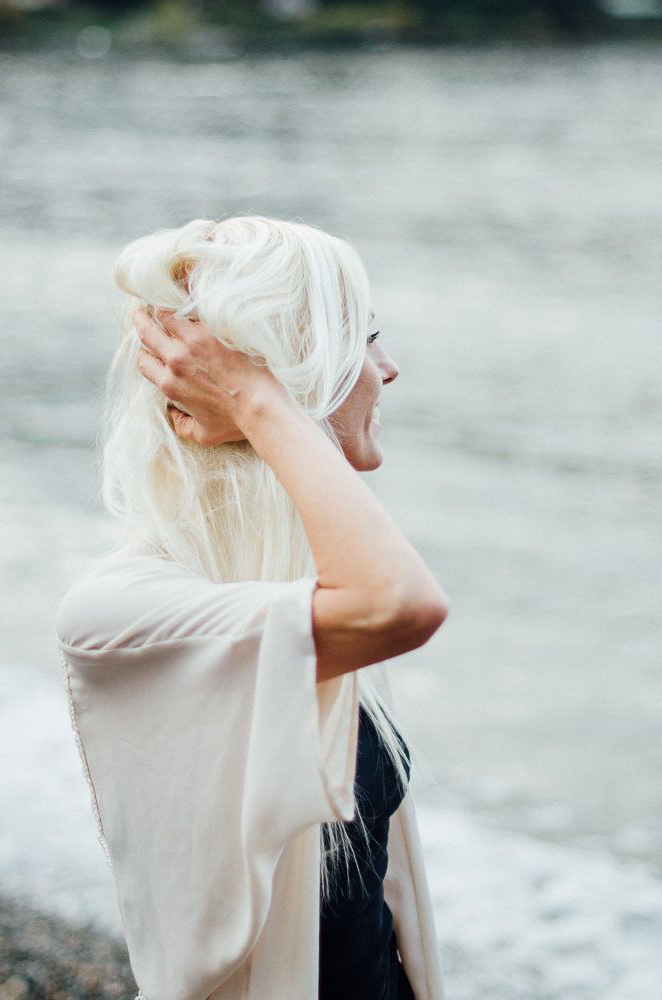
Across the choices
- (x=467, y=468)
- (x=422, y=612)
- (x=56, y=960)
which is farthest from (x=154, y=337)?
(x=467, y=468)

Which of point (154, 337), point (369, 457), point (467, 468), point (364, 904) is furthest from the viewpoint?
point (467, 468)

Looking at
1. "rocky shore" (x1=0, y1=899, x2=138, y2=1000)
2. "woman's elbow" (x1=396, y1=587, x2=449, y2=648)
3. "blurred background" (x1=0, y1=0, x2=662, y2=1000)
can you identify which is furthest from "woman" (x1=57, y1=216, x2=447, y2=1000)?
"rocky shore" (x1=0, y1=899, x2=138, y2=1000)

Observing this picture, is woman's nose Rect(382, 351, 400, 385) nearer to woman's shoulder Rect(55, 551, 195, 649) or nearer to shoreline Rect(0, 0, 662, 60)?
woman's shoulder Rect(55, 551, 195, 649)

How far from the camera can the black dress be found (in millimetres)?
2057

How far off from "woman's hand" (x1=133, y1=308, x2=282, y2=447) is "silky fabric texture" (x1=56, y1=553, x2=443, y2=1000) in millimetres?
233

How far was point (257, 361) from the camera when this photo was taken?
1875 millimetres

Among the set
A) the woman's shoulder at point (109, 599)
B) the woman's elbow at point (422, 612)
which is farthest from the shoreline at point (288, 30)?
the woman's elbow at point (422, 612)

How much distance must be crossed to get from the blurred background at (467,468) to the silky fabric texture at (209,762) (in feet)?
2.72

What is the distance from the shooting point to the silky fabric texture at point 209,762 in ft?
5.49

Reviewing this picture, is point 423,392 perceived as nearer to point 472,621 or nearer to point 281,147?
point 472,621

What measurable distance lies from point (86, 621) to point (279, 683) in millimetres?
303

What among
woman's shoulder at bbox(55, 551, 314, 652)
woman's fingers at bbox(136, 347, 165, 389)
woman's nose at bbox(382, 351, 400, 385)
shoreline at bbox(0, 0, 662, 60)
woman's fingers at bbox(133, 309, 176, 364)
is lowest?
shoreline at bbox(0, 0, 662, 60)

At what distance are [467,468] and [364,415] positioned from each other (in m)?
8.69

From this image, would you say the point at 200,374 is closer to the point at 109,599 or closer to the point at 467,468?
the point at 109,599
